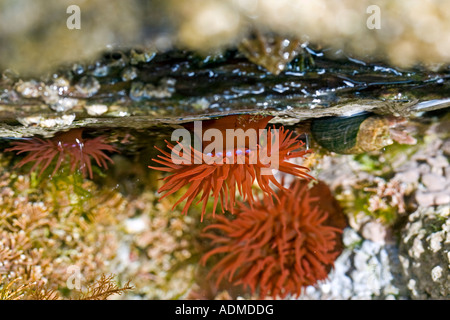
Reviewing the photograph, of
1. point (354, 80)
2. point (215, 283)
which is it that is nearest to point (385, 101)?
point (354, 80)

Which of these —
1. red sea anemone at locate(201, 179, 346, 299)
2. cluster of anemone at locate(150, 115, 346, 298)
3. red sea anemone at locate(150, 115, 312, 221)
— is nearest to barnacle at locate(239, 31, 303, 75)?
red sea anemone at locate(150, 115, 312, 221)

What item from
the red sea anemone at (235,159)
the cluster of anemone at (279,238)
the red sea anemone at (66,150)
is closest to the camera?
the red sea anemone at (235,159)

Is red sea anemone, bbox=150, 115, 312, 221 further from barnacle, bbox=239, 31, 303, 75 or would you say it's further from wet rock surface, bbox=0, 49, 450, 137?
barnacle, bbox=239, 31, 303, 75

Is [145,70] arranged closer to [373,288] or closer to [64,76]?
[64,76]

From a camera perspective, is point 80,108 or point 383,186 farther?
point 383,186

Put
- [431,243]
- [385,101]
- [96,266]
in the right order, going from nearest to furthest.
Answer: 1. [385,101]
2. [431,243]
3. [96,266]

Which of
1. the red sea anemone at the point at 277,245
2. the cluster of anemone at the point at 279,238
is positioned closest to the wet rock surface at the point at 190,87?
the cluster of anemone at the point at 279,238

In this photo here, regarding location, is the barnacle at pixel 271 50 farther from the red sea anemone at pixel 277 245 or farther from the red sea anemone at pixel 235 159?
the red sea anemone at pixel 277 245

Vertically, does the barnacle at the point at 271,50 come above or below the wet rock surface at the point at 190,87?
above
